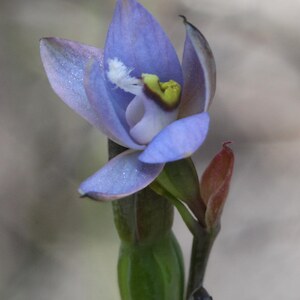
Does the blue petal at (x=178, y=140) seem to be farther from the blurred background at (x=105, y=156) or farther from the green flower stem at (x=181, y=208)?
the blurred background at (x=105, y=156)

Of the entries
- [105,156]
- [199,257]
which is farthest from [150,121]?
[105,156]

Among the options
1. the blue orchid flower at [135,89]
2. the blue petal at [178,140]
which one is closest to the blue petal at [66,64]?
the blue orchid flower at [135,89]

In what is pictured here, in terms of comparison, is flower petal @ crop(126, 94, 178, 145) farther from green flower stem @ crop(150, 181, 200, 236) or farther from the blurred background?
the blurred background

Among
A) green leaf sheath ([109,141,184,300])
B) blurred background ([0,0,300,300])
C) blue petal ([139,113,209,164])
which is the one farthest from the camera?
blurred background ([0,0,300,300])

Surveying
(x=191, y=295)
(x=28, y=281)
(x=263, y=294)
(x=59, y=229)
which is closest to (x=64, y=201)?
(x=59, y=229)

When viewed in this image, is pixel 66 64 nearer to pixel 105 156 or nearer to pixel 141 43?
pixel 141 43

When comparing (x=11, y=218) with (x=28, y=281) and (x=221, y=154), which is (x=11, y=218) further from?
(x=221, y=154)

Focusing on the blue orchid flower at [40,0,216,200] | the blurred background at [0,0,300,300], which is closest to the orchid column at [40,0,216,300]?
the blue orchid flower at [40,0,216,200]
